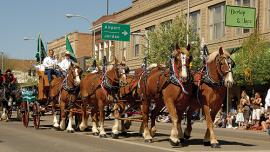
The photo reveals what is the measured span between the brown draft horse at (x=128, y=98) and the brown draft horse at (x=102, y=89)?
0.77 ft

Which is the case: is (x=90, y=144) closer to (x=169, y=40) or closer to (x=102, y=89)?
(x=102, y=89)

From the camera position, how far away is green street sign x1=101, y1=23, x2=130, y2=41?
3678 cm

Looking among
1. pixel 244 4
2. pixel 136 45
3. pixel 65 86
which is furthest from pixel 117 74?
pixel 136 45

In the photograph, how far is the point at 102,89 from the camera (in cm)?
1672

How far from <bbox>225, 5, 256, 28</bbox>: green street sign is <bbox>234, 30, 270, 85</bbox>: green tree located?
10.7ft

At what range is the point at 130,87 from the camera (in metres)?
16.4

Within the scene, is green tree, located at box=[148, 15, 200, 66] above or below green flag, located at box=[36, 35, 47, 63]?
above

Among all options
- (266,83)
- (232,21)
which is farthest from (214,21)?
(232,21)

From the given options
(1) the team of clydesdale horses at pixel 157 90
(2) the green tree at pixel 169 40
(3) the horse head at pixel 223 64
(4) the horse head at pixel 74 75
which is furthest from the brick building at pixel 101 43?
(3) the horse head at pixel 223 64

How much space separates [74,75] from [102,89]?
248cm

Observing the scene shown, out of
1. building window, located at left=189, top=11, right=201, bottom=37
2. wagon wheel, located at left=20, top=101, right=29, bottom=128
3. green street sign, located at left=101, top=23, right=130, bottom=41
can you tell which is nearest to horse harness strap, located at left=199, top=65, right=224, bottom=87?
wagon wheel, located at left=20, top=101, right=29, bottom=128

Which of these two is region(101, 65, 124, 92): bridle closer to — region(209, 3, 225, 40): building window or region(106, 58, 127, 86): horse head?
region(106, 58, 127, 86): horse head

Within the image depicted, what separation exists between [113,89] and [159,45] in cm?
1949

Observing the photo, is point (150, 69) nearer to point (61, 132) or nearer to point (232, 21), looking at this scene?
point (61, 132)
